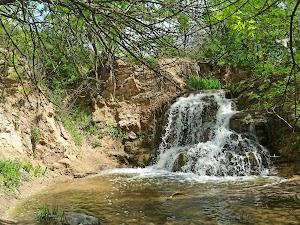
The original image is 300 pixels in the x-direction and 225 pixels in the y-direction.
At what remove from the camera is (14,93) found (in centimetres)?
1214

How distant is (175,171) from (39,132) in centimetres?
409

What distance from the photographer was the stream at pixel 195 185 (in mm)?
6594

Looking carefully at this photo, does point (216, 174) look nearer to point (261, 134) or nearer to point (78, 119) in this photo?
point (261, 134)

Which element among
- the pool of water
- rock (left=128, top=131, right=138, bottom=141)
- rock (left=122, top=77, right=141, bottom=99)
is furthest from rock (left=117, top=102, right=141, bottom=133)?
the pool of water

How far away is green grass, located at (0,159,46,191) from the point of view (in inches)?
336

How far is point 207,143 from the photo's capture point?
40.8 ft

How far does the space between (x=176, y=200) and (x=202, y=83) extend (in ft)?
29.7

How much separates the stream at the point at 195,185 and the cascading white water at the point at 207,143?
3cm

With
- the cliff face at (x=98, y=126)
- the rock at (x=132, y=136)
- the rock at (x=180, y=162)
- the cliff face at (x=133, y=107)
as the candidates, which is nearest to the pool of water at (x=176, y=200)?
the rock at (x=180, y=162)

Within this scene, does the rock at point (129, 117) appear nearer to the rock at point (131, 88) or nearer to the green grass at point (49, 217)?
the rock at point (131, 88)

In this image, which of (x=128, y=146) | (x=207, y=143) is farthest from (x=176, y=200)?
(x=128, y=146)

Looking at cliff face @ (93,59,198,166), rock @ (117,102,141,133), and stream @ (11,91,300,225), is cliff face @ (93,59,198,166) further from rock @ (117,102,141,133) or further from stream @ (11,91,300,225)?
stream @ (11,91,300,225)

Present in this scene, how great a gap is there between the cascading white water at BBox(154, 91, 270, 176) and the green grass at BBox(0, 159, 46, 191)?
3907 mm

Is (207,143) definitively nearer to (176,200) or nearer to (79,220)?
(176,200)
